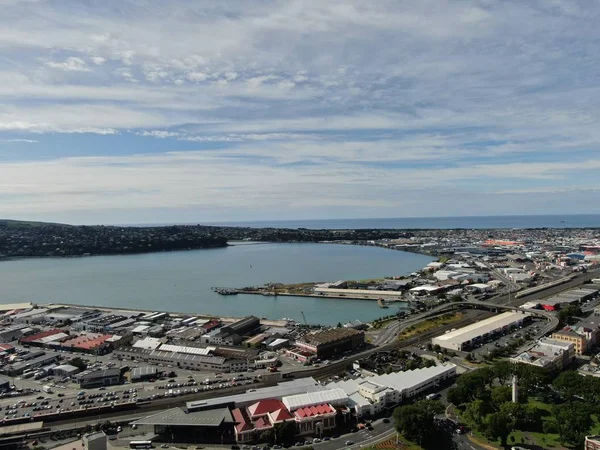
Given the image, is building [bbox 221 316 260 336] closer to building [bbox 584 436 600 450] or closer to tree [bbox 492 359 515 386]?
tree [bbox 492 359 515 386]

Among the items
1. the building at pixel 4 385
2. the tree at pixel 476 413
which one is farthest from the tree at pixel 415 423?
the building at pixel 4 385

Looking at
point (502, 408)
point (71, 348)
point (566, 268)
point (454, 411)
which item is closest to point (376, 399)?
point (454, 411)

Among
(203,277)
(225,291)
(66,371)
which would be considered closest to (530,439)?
(66,371)

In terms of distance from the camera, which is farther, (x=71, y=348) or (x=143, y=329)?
(x=143, y=329)

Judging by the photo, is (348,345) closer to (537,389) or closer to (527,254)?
(537,389)

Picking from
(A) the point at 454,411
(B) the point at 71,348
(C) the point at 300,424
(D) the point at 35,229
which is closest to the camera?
(C) the point at 300,424

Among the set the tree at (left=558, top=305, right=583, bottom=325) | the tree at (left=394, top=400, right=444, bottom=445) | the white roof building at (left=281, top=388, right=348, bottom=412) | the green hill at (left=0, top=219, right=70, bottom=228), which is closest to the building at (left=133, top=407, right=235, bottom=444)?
the white roof building at (left=281, top=388, right=348, bottom=412)
